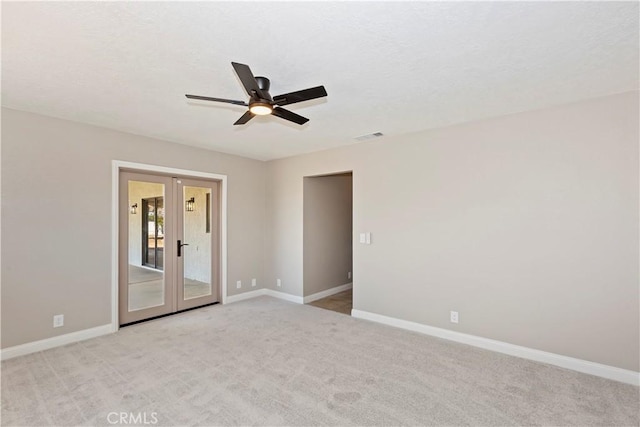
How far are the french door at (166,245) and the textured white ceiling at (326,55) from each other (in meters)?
1.37

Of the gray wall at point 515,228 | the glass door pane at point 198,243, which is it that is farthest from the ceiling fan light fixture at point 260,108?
the glass door pane at point 198,243

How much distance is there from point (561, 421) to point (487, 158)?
2533 mm

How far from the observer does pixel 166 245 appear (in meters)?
4.74

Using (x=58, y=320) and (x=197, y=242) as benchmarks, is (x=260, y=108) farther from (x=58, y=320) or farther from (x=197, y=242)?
(x=58, y=320)

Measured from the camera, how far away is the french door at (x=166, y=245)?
429 cm

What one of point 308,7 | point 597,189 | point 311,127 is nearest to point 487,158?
point 597,189

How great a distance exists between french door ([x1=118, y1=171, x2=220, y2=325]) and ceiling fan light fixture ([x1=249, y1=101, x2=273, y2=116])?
280 centimetres

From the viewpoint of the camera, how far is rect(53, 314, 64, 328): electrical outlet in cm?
358

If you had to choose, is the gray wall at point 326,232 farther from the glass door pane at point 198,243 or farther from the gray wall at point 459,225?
the glass door pane at point 198,243

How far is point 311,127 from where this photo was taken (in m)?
3.92

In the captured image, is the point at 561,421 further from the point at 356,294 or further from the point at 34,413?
the point at 34,413

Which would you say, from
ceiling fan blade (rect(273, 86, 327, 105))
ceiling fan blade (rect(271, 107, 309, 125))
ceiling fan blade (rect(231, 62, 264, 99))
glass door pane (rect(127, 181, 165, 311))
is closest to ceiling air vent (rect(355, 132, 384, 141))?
ceiling fan blade (rect(271, 107, 309, 125))

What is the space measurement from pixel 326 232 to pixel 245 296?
1.91 meters

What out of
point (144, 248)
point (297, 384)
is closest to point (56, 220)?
point (144, 248)
